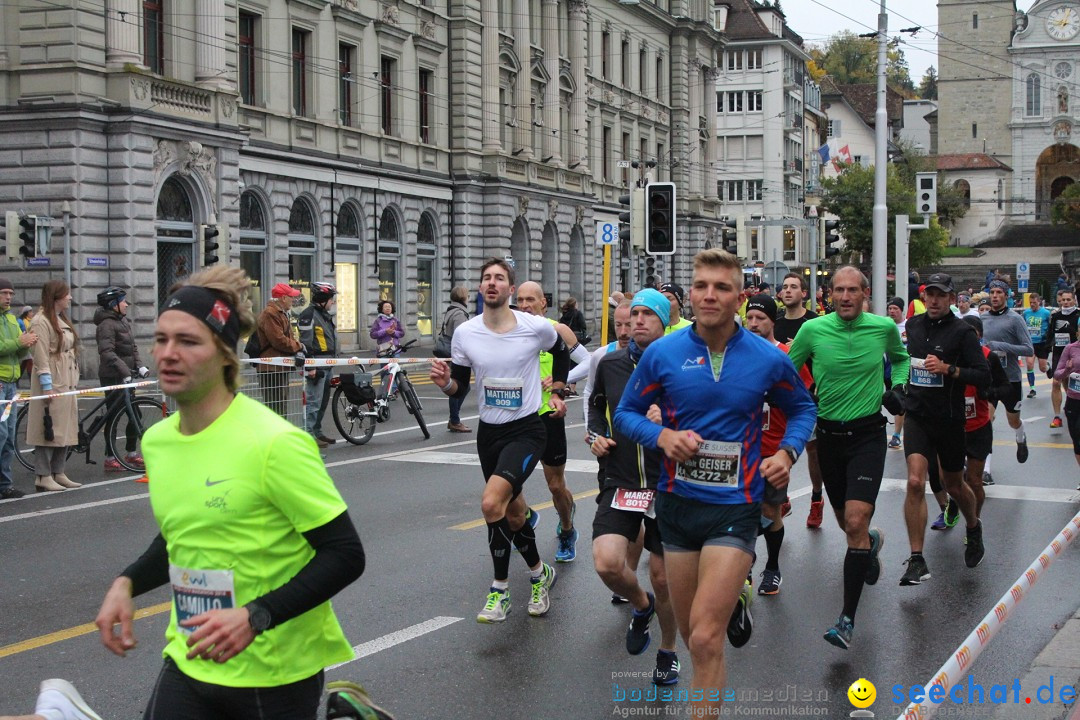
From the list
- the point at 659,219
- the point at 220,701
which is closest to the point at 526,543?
the point at 220,701

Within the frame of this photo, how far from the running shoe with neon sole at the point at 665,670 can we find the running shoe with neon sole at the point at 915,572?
8.86 ft

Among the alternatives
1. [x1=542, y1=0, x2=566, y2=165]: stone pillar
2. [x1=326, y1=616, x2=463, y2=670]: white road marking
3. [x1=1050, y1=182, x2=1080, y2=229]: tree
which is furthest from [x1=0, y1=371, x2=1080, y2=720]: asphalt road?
[x1=1050, y1=182, x2=1080, y2=229]: tree

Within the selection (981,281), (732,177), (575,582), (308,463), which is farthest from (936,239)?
(308,463)

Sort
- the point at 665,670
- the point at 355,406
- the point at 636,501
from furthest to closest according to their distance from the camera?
the point at 355,406, the point at 636,501, the point at 665,670

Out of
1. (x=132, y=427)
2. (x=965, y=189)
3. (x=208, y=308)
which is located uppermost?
(x=965, y=189)

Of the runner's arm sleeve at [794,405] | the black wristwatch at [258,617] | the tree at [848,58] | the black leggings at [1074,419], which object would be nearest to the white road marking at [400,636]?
the runner's arm sleeve at [794,405]

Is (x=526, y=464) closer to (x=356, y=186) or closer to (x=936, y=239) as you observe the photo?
(x=356, y=186)

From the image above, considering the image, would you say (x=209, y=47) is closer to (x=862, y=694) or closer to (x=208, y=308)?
(x=862, y=694)

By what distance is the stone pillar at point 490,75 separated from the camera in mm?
45406

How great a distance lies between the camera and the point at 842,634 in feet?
21.5

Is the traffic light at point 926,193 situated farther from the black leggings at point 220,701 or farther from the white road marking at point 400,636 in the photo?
the black leggings at point 220,701

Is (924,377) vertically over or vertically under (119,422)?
over

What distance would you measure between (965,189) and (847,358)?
10897cm

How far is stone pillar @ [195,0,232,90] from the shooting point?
30.1m
